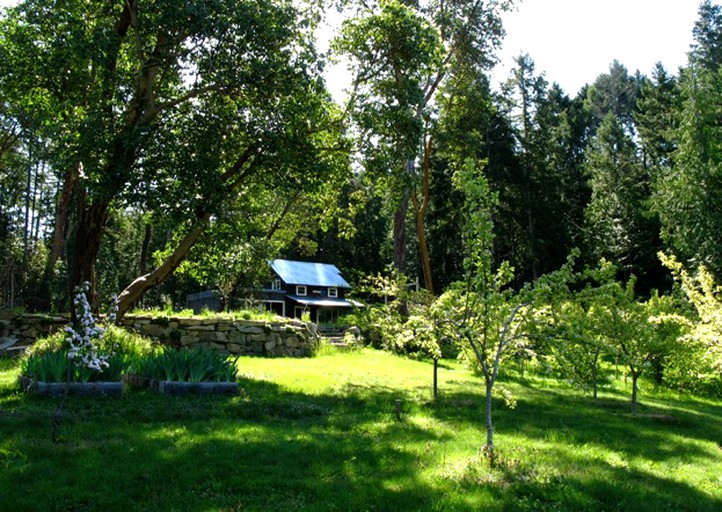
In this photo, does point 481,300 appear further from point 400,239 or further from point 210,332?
point 400,239

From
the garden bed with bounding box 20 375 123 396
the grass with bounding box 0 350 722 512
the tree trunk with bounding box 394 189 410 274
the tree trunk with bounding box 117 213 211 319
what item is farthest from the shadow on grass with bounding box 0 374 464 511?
the tree trunk with bounding box 394 189 410 274

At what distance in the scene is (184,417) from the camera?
23.9 ft

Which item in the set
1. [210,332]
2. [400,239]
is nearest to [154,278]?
[210,332]

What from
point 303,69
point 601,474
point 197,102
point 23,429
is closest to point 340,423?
point 601,474

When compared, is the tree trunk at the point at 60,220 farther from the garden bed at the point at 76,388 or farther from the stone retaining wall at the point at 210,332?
the garden bed at the point at 76,388

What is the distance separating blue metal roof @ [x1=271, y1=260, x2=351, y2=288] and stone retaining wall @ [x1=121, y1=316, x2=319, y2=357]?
21648 millimetres

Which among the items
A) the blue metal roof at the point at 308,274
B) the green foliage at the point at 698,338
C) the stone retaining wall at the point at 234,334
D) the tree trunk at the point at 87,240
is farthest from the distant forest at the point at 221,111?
the blue metal roof at the point at 308,274

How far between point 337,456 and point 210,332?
1098 cm

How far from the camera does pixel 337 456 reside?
5945mm

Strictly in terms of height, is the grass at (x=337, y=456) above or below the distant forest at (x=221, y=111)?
below

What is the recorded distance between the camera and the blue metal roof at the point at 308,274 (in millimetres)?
39906

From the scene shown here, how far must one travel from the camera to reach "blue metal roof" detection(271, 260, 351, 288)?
1571 inches

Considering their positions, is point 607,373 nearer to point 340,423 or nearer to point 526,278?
point 340,423

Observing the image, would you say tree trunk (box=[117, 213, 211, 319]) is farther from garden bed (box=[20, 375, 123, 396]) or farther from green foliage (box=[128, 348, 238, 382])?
garden bed (box=[20, 375, 123, 396])
